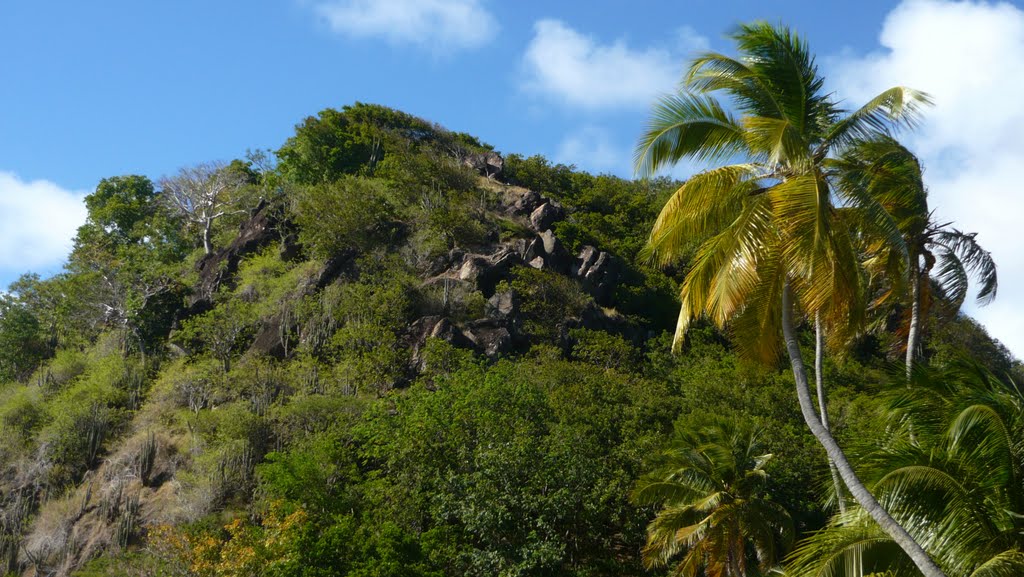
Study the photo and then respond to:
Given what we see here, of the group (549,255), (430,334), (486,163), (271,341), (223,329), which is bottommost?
(271,341)

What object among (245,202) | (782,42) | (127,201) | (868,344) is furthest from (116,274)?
(782,42)

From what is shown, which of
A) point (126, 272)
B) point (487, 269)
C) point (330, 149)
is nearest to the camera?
point (487, 269)

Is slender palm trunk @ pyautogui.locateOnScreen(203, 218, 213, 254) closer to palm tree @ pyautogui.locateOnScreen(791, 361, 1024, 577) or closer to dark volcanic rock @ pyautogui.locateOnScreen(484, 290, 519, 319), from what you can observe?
dark volcanic rock @ pyautogui.locateOnScreen(484, 290, 519, 319)

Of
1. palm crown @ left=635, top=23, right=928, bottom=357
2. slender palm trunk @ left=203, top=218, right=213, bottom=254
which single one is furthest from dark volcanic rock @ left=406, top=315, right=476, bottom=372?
palm crown @ left=635, top=23, right=928, bottom=357

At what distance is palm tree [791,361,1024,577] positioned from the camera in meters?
8.50

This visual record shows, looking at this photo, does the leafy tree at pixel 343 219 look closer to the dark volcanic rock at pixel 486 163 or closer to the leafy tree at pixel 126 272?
the leafy tree at pixel 126 272

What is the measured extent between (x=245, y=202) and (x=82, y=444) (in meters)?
20.4

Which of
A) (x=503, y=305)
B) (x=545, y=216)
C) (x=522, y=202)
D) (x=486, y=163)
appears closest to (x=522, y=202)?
(x=522, y=202)

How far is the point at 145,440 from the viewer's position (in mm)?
31234

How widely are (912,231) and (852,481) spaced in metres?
5.93

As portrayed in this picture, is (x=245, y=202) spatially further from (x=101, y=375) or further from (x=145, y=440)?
(x=145, y=440)

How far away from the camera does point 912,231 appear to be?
13.5 m

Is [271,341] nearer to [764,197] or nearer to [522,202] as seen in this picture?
[522,202]

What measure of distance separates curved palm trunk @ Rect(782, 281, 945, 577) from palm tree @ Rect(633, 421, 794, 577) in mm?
6607
